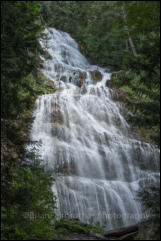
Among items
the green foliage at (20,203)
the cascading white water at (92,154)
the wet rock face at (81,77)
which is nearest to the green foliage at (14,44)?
the green foliage at (20,203)

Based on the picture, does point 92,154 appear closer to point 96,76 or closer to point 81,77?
point 81,77

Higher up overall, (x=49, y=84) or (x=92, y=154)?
(x=49, y=84)

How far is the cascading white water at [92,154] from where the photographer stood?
30.5 ft

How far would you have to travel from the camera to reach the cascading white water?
929cm

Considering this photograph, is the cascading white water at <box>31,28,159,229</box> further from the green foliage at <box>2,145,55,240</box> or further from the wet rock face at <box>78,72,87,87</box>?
the green foliage at <box>2,145,55,240</box>

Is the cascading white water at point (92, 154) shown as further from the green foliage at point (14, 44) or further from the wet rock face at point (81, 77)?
the green foliage at point (14, 44)

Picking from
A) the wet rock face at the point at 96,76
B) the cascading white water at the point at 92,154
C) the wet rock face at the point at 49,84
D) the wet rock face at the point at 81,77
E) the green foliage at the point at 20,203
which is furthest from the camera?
the wet rock face at the point at 96,76

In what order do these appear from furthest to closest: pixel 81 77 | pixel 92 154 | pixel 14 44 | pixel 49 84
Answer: pixel 81 77, pixel 49 84, pixel 92 154, pixel 14 44

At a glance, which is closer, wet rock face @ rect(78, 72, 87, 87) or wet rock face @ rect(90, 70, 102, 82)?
wet rock face @ rect(78, 72, 87, 87)

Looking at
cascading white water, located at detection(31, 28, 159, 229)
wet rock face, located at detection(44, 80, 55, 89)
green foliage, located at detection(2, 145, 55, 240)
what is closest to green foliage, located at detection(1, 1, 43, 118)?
green foliage, located at detection(2, 145, 55, 240)

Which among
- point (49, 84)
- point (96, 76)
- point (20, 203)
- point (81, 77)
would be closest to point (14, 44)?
point (20, 203)

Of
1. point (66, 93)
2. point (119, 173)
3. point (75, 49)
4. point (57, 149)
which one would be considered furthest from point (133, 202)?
point (75, 49)

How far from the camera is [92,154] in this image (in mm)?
11562

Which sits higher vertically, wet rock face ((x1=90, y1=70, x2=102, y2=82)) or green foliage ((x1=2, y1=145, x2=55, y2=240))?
wet rock face ((x1=90, y1=70, x2=102, y2=82))
